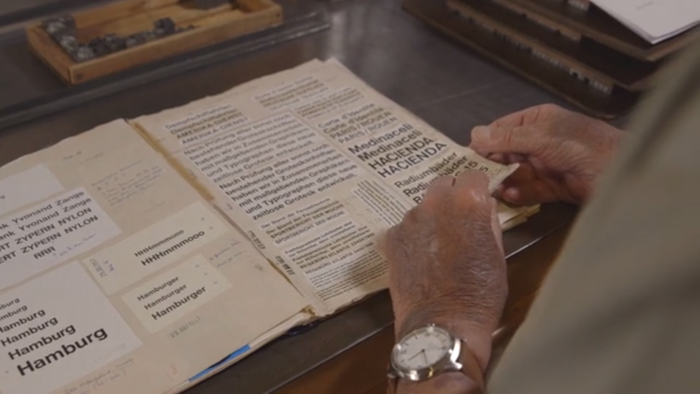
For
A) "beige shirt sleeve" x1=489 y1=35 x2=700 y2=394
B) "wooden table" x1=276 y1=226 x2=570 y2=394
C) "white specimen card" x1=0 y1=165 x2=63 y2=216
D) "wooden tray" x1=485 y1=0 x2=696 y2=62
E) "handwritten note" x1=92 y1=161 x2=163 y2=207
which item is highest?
"beige shirt sleeve" x1=489 y1=35 x2=700 y2=394

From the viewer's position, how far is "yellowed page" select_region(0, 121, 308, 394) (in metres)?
0.60

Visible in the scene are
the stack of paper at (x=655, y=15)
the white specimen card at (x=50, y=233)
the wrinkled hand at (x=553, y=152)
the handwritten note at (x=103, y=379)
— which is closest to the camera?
the handwritten note at (x=103, y=379)

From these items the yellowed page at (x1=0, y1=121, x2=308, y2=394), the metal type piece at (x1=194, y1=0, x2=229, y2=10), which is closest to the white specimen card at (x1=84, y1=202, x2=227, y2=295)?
the yellowed page at (x1=0, y1=121, x2=308, y2=394)

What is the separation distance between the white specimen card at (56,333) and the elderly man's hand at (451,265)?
23cm

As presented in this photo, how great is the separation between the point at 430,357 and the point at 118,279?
28cm

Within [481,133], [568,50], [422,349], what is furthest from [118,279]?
[568,50]

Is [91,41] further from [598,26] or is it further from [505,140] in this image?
[598,26]

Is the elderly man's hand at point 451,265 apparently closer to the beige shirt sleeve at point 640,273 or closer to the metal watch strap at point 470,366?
the metal watch strap at point 470,366

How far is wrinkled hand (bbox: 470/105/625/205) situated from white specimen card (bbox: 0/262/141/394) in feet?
1.33

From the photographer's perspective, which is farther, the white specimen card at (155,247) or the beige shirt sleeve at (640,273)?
the white specimen card at (155,247)

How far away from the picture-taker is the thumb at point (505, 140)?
0.80 m

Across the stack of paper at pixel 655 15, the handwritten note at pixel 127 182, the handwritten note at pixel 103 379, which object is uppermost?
the stack of paper at pixel 655 15

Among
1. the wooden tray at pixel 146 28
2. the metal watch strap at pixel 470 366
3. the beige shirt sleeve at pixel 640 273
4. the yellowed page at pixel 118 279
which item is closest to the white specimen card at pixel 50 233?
the yellowed page at pixel 118 279

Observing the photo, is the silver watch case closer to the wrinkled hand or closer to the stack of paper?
the wrinkled hand
